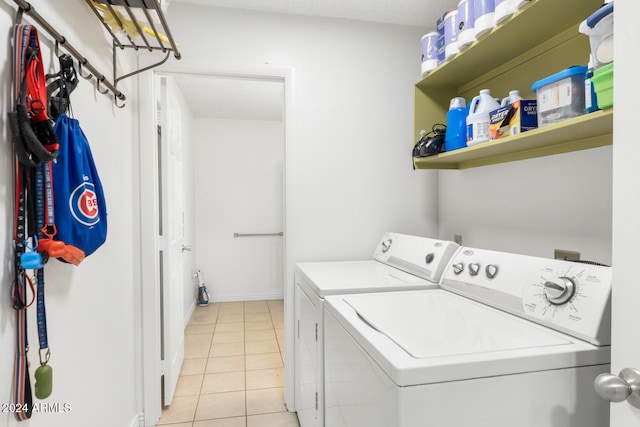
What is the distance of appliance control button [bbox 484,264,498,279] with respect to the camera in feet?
3.92

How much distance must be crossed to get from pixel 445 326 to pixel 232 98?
3235 millimetres

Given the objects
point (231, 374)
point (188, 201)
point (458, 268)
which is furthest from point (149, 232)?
point (188, 201)

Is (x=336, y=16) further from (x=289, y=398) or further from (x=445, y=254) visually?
(x=289, y=398)

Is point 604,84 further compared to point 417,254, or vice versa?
point 417,254

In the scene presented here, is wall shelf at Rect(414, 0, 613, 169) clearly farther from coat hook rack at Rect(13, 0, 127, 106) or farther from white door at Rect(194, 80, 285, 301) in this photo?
white door at Rect(194, 80, 285, 301)

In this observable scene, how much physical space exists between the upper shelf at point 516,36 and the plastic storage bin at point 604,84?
415 mm

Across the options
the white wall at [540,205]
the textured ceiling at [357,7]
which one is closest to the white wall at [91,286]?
the textured ceiling at [357,7]

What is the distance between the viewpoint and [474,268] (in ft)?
4.26

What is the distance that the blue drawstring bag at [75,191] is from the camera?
995 mm

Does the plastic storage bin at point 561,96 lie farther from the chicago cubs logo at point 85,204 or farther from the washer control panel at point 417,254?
the chicago cubs logo at point 85,204

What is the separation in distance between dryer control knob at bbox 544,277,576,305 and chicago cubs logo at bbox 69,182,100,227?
138cm

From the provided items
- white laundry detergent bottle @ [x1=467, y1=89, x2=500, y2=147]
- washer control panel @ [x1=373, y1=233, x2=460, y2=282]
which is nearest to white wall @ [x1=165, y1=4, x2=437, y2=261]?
washer control panel @ [x1=373, y1=233, x2=460, y2=282]

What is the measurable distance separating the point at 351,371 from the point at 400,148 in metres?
1.53

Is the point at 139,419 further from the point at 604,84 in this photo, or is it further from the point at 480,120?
the point at 604,84
